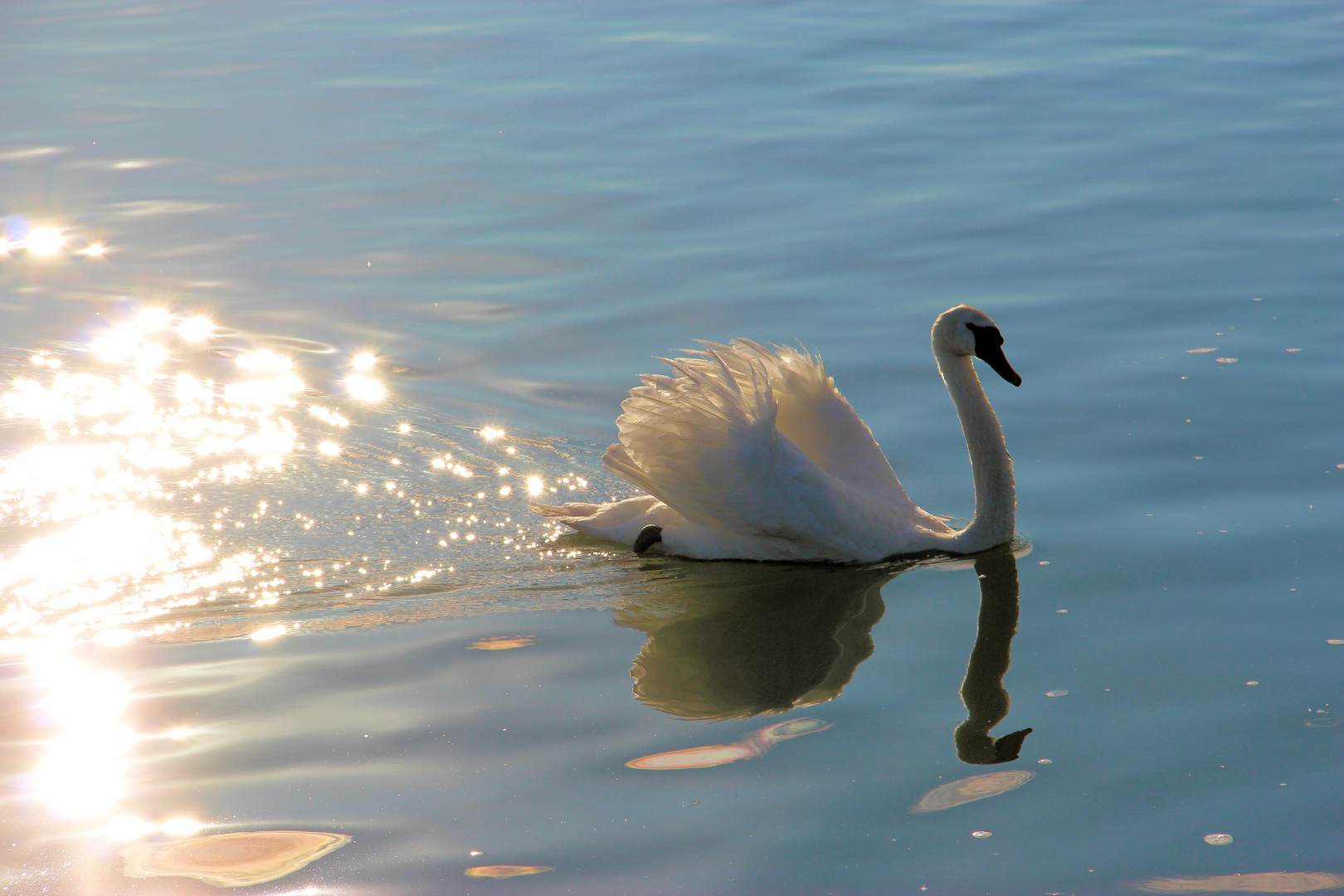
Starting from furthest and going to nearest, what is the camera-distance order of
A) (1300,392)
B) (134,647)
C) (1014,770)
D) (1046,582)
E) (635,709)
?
(1300,392)
(1046,582)
(134,647)
(635,709)
(1014,770)

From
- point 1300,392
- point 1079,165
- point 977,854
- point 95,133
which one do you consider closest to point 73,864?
point 977,854

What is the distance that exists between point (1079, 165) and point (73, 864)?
1041cm

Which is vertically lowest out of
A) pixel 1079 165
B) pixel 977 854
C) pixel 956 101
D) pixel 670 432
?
pixel 977 854

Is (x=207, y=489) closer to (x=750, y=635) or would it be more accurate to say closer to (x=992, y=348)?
(x=750, y=635)

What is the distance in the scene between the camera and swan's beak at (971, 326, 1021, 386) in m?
7.49

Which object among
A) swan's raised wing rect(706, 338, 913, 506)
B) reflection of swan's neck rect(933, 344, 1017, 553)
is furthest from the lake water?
swan's raised wing rect(706, 338, 913, 506)

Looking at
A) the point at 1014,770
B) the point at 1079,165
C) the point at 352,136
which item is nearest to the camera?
the point at 1014,770

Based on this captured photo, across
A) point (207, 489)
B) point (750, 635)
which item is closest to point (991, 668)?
point (750, 635)

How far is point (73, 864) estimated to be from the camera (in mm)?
5051

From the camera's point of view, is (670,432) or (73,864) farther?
(670,432)

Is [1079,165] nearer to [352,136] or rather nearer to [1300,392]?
[1300,392]

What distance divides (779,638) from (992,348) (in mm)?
1942

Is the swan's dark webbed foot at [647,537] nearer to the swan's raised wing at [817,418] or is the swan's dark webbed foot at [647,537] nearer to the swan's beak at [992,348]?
the swan's raised wing at [817,418]

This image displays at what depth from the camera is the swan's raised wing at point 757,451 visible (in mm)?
7227
